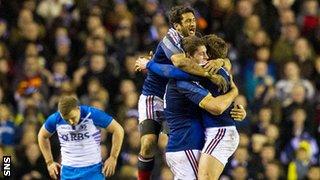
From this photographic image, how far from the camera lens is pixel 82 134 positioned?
52.0 ft

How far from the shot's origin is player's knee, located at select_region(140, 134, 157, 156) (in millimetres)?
15001

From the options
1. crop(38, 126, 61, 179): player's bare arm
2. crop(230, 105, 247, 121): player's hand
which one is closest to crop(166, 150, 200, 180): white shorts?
crop(230, 105, 247, 121): player's hand

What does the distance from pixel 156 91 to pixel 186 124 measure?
136cm

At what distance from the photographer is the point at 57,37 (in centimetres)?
2205

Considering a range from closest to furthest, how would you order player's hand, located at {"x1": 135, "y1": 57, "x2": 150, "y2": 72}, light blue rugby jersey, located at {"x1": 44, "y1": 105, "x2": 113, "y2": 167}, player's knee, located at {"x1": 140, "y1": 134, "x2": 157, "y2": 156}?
1. player's hand, located at {"x1": 135, "y1": 57, "x2": 150, "y2": 72}
2. player's knee, located at {"x1": 140, "y1": 134, "x2": 157, "y2": 156}
3. light blue rugby jersey, located at {"x1": 44, "y1": 105, "x2": 113, "y2": 167}

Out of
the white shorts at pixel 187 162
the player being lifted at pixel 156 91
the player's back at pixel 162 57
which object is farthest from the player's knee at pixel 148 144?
the white shorts at pixel 187 162

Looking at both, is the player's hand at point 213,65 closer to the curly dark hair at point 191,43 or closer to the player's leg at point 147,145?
Answer: the curly dark hair at point 191,43

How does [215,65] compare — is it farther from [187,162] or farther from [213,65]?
[187,162]

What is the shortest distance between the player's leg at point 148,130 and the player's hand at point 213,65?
149 centimetres

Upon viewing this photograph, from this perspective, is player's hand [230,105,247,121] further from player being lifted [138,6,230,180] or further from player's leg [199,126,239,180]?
player being lifted [138,6,230,180]

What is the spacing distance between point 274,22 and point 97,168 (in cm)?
822

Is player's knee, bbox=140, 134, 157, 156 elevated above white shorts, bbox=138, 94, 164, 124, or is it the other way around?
white shorts, bbox=138, 94, 164, 124

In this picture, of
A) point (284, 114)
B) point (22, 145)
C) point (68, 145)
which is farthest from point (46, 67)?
point (68, 145)

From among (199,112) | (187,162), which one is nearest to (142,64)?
(199,112)
